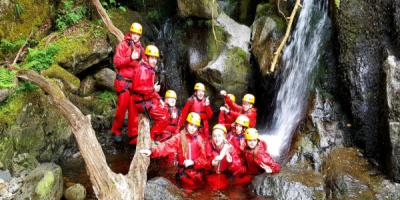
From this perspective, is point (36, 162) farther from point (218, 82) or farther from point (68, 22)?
point (218, 82)

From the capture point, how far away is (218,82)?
10805 millimetres

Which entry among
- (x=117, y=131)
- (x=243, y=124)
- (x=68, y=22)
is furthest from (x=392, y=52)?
(x=68, y=22)

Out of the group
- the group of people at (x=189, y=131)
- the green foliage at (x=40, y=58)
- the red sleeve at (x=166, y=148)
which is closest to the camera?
the red sleeve at (x=166, y=148)

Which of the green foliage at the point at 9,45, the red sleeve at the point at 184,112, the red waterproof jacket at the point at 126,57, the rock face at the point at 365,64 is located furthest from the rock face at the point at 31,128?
the rock face at the point at 365,64

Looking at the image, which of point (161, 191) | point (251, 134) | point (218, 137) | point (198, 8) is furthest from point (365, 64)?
point (198, 8)

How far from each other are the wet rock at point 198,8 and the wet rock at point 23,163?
603 cm

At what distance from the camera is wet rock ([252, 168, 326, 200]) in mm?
6602

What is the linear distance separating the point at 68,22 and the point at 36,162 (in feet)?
14.8

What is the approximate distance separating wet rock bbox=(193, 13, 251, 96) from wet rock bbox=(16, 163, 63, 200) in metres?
5.31

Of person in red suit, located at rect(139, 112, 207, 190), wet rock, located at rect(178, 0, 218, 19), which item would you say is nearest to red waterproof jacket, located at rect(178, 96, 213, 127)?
person in red suit, located at rect(139, 112, 207, 190)

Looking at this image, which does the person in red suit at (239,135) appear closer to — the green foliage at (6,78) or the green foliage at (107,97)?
the green foliage at (107,97)

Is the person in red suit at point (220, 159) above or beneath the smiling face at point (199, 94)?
beneath

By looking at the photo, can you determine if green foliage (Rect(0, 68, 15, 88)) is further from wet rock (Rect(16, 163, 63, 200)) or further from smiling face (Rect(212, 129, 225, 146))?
smiling face (Rect(212, 129, 225, 146))

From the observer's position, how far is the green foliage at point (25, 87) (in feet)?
A: 25.6
